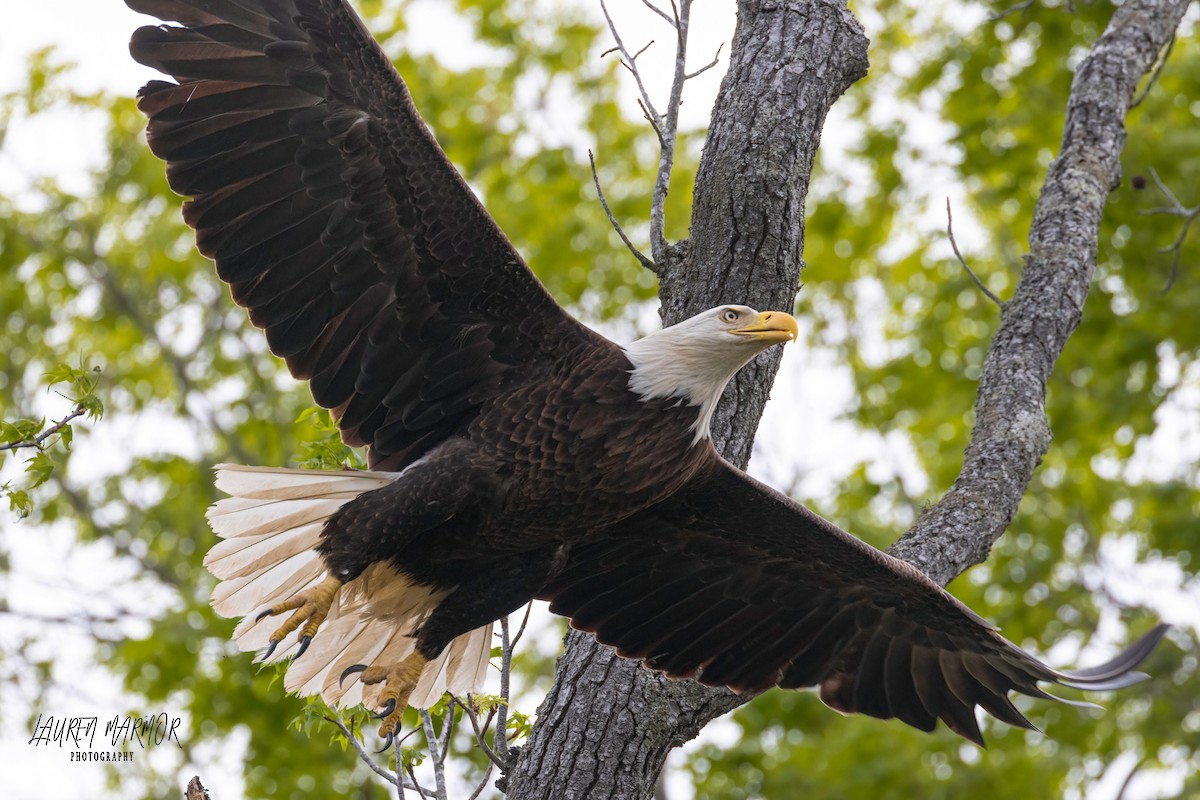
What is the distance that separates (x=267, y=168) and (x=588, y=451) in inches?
48.3

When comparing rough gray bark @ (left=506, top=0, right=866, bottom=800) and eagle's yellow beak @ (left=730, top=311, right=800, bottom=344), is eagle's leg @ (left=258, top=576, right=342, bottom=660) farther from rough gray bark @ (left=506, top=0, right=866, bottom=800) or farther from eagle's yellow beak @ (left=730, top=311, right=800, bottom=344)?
eagle's yellow beak @ (left=730, top=311, right=800, bottom=344)

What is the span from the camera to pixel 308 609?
388 centimetres

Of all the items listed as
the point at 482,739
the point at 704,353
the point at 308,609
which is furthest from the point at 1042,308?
the point at 308,609

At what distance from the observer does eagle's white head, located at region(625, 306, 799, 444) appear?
3.88m

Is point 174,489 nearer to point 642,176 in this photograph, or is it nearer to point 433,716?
point 642,176

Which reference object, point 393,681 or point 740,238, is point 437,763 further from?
point 740,238

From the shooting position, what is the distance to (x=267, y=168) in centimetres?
395

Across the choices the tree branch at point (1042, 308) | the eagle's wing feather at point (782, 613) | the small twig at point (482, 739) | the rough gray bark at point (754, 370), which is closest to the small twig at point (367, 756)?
the small twig at point (482, 739)

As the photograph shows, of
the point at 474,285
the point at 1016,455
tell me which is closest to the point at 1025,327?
the point at 1016,455

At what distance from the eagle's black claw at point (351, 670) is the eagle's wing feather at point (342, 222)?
0.64 meters

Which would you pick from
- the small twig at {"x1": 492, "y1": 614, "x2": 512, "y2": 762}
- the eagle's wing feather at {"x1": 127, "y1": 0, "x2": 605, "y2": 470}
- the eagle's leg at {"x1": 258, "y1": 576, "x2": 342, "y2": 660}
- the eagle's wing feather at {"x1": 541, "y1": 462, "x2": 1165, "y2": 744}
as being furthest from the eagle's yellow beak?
the eagle's leg at {"x1": 258, "y1": 576, "x2": 342, "y2": 660}

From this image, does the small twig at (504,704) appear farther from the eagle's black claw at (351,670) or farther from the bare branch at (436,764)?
the eagle's black claw at (351,670)

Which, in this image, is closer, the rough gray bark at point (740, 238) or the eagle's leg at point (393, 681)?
the rough gray bark at point (740, 238)

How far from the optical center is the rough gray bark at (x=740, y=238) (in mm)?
3961
